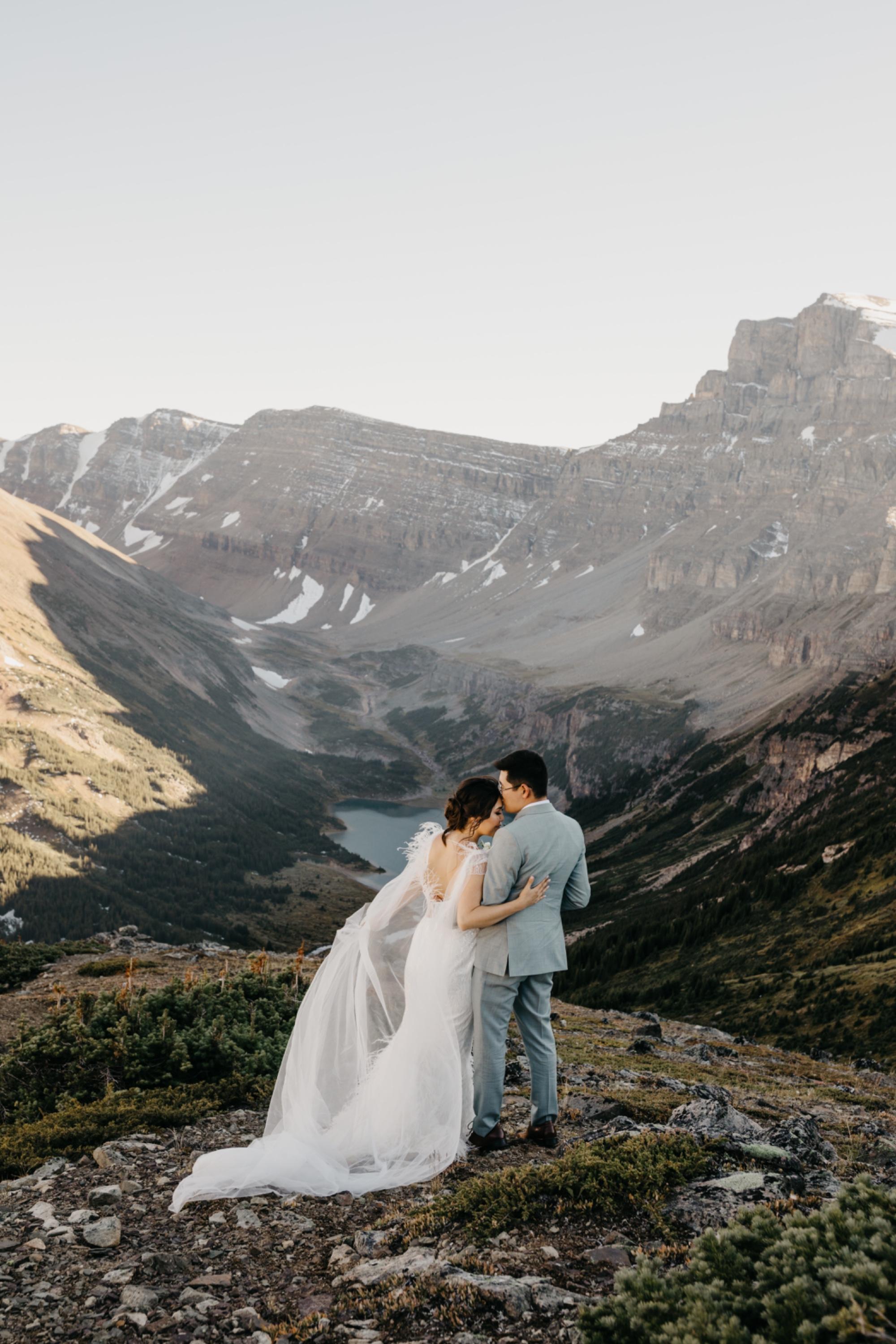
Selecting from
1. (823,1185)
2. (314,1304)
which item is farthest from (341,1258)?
A: (823,1185)

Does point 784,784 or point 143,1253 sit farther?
point 784,784

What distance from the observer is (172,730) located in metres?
146

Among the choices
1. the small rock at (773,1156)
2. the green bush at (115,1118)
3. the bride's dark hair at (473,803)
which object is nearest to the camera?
the small rock at (773,1156)

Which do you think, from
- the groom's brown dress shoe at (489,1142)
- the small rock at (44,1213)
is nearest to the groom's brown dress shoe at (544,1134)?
the groom's brown dress shoe at (489,1142)

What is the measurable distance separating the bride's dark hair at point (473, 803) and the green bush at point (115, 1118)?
5818mm

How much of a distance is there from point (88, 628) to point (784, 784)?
111m

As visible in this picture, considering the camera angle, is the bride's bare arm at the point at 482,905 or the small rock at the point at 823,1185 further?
the bride's bare arm at the point at 482,905

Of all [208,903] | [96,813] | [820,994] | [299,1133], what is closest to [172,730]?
[96,813]

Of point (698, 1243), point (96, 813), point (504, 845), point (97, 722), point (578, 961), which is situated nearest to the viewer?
point (698, 1243)

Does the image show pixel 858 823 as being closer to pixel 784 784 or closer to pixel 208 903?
pixel 784 784

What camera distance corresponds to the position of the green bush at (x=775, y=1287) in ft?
16.6

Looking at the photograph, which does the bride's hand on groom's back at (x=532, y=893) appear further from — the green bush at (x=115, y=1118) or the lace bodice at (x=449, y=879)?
the green bush at (x=115, y=1118)

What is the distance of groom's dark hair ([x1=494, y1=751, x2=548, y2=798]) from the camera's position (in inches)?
387

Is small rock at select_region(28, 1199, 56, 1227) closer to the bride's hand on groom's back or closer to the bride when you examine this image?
the bride
